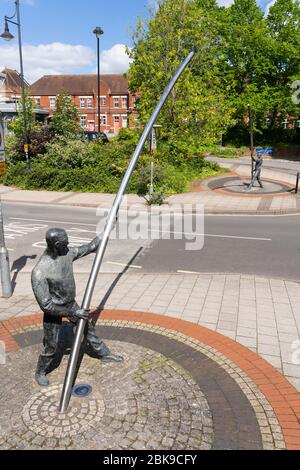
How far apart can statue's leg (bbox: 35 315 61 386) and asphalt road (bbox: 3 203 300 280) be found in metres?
4.94

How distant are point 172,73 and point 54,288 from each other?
22.1m

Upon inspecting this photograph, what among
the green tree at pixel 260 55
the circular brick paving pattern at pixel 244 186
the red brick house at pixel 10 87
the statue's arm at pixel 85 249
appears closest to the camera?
the statue's arm at pixel 85 249

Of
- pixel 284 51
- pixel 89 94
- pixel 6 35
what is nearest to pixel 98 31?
pixel 6 35

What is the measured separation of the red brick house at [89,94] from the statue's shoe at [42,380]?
63.4 m

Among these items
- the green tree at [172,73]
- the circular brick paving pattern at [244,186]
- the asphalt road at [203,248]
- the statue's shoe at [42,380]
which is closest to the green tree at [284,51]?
the green tree at [172,73]

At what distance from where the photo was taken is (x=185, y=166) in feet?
86.0

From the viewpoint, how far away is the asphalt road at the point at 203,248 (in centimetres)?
1004

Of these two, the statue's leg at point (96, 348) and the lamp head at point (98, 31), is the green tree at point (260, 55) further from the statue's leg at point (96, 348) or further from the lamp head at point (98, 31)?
the statue's leg at point (96, 348)

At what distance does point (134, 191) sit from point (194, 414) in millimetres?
17598

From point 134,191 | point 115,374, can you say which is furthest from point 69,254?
point 134,191

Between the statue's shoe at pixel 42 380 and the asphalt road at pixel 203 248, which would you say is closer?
the statue's shoe at pixel 42 380

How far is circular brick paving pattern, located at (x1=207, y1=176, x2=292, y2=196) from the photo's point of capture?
21.1 metres

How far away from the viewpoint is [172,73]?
23.8 metres
